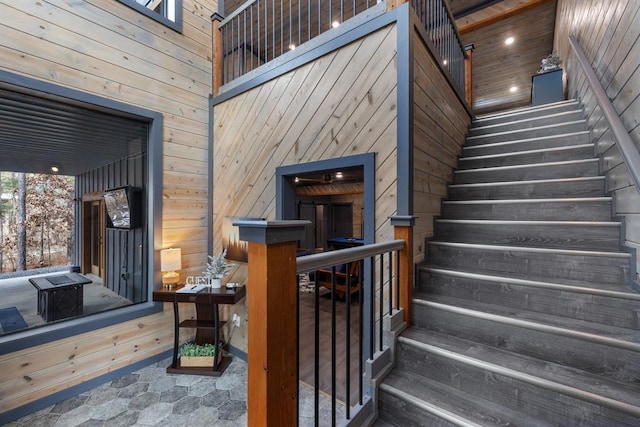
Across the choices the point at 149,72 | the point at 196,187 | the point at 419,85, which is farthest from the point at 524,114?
the point at 149,72

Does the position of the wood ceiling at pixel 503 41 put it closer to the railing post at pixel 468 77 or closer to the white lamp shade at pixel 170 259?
the railing post at pixel 468 77

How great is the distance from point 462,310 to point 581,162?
67.7 inches

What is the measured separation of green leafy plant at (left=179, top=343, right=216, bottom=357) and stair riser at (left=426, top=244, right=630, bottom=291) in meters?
2.47

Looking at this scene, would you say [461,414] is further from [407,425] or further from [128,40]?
[128,40]

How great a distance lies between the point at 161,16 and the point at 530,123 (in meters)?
4.44

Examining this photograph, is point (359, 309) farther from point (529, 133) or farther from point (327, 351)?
point (529, 133)

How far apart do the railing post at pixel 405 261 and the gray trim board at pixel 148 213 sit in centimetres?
264

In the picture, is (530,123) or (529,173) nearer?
(529,173)

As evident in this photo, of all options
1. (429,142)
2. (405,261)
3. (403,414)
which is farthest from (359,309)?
(429,142)

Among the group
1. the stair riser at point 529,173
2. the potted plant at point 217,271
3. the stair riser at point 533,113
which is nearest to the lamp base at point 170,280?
the potted plant at point 217,271

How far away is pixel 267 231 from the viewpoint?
2.98ft

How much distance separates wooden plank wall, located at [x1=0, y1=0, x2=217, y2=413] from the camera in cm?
228

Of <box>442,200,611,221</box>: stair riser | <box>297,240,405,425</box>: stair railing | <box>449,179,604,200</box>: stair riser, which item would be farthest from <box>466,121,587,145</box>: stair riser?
<box>297,240,405,425</box>: stair railing

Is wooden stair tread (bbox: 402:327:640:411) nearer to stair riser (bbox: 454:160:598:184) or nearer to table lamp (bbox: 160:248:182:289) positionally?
stair riser (bbox: 454:160:598:184)
